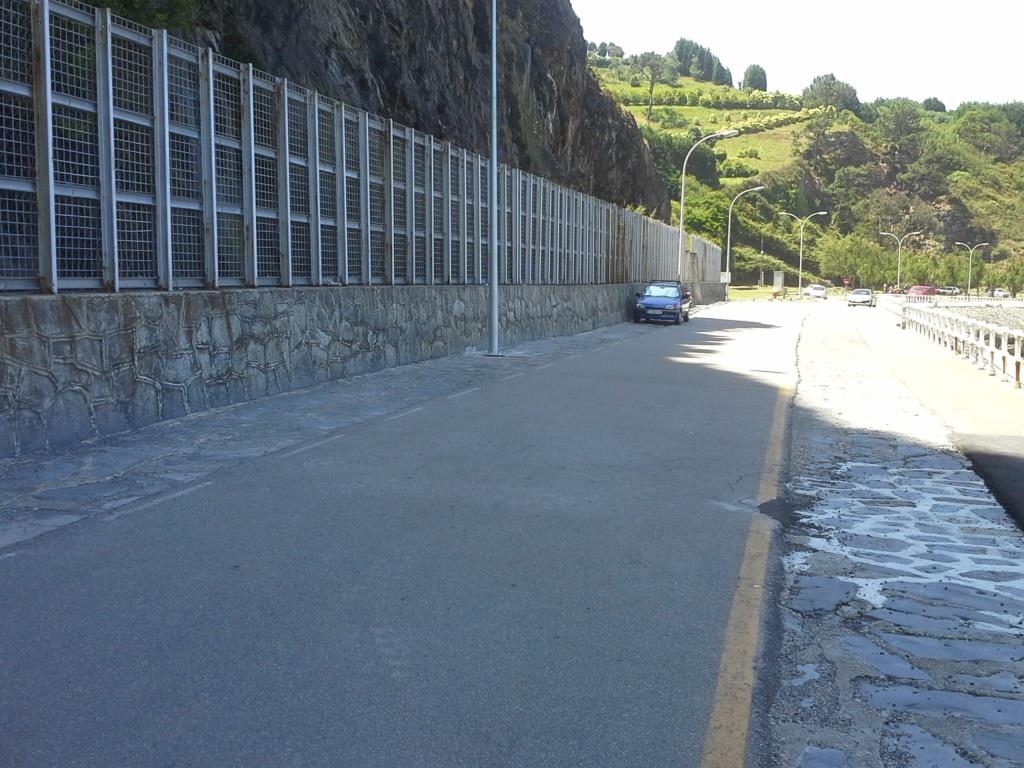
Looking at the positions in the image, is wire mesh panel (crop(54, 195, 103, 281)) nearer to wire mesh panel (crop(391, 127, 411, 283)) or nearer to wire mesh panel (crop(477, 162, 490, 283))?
wire mesh panel (crop(391, 127, 411, 283))

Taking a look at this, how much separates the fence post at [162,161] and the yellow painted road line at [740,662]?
24.6 feet

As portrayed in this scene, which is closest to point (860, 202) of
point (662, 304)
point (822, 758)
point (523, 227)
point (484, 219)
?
point (662, 304)

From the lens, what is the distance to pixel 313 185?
15953mm

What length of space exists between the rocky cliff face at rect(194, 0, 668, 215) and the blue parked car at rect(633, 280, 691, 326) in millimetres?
8263

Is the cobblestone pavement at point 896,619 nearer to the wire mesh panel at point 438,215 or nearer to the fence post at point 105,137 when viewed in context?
the fence post at point 105,137

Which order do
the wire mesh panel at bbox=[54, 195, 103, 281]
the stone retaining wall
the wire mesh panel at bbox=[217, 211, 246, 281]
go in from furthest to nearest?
the wire mesh panel at bbox=[217, 211, 246, 281], the wire mesh panel at bbox=[54, 195, 103, 281], the stone retaining wall

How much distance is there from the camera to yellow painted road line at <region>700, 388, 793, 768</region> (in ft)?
12.5

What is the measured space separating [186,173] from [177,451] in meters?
4.24

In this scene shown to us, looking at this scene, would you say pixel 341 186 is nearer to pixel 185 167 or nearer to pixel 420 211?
pixel 420 211

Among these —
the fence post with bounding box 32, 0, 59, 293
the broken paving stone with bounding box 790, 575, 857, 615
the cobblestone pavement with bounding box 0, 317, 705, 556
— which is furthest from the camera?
the fence post with bounding box 32, 0, 59, 293

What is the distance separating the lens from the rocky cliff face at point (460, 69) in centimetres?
2723

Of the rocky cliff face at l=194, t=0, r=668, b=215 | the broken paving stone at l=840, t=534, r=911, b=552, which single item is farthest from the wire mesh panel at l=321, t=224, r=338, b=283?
the broken paving stone at l=840, t=534, r=911, b=552

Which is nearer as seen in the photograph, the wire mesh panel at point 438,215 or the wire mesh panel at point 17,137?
the wire mesh panel at point 17,137

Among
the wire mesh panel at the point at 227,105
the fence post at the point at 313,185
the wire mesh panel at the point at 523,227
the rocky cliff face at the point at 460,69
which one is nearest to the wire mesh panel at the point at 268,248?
the fence post at the point at 313,185
